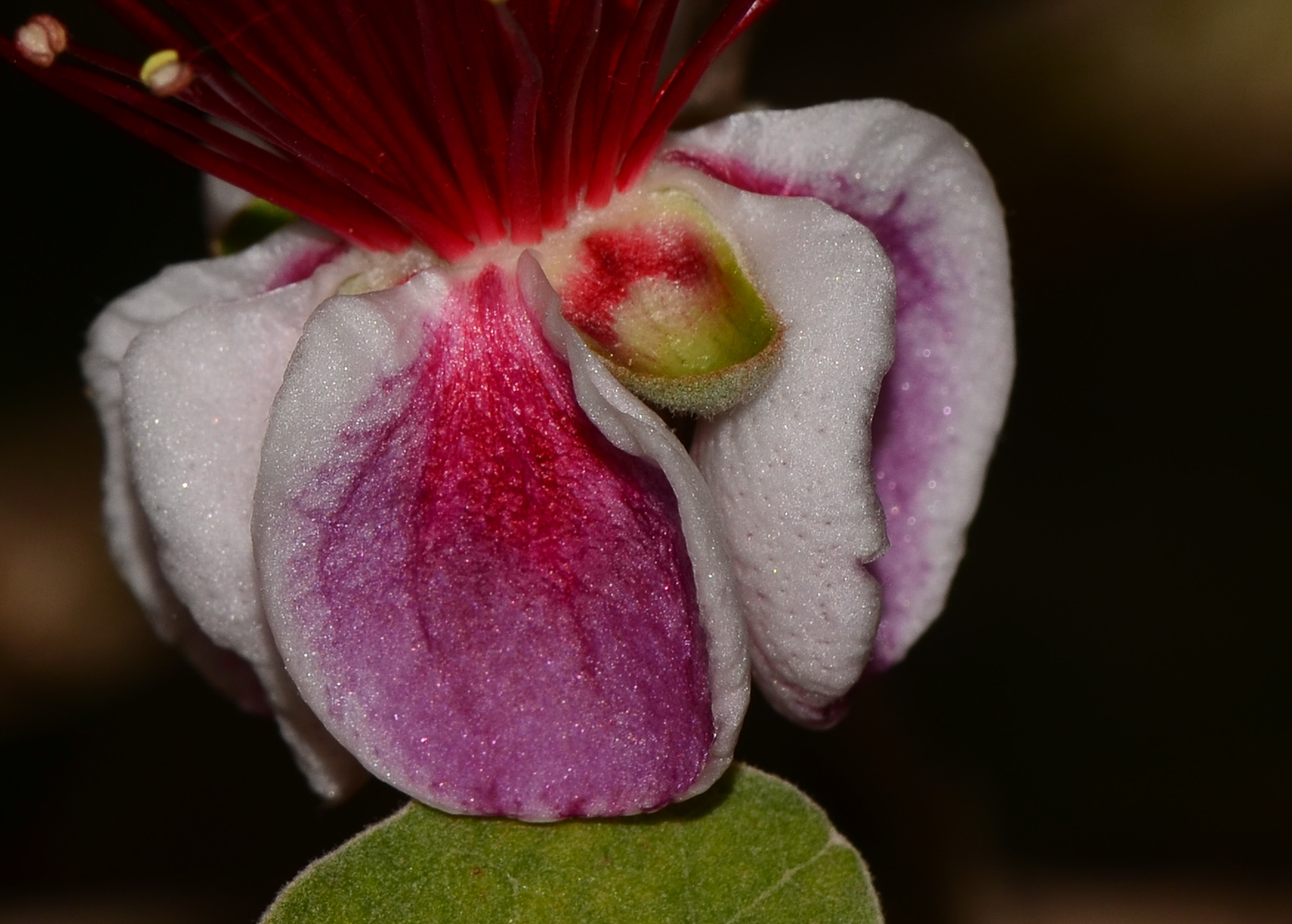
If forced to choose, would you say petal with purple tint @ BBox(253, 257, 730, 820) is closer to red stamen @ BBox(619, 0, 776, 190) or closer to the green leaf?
the green leaf

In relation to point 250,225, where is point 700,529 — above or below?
below

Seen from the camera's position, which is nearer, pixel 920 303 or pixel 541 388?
pixel 541 388

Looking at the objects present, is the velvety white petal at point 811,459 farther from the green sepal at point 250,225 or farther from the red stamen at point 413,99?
the green sepal at point 250,225

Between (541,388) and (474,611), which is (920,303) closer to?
(541,388)

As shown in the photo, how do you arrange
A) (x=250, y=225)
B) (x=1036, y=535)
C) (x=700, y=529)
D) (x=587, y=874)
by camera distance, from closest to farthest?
1. (x=700, y=529)
2. (x=587, y=874)
3. (x=250, y=225)
4. (x=1036, y=535)

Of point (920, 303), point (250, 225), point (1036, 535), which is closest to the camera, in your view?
point (920, 303)

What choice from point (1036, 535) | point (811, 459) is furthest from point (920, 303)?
point (1036, 535)

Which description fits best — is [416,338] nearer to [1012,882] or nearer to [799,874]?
[799,874]

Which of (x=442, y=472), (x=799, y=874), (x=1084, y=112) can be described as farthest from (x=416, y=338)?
(x=1084, y=112)
